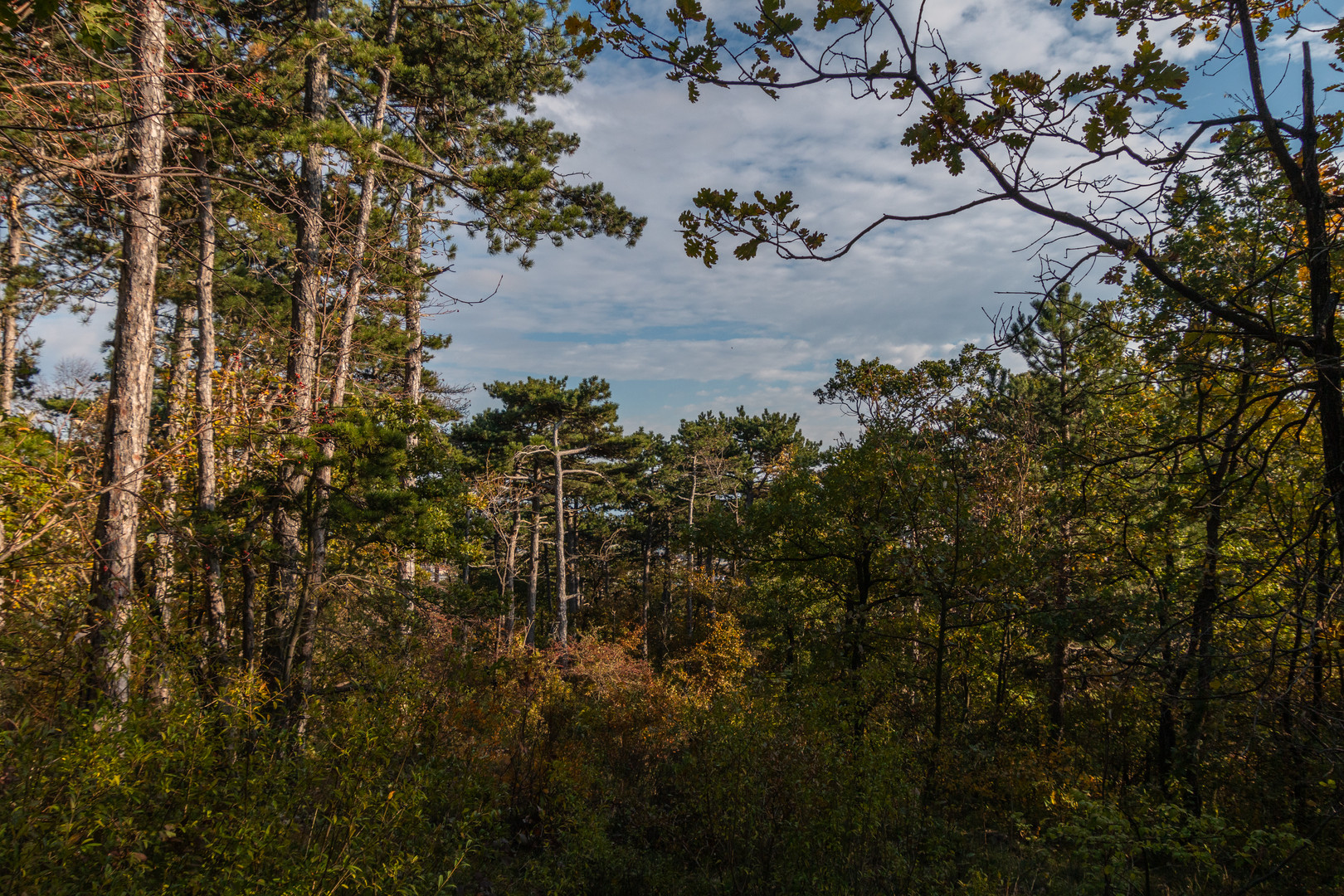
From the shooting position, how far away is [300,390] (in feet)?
21.5

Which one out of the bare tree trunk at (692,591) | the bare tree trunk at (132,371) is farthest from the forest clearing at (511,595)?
the bare tree trunk at (692,591)

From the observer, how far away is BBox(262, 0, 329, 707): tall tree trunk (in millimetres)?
6055

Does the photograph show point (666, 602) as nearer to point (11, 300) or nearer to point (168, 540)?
point (168, 540)

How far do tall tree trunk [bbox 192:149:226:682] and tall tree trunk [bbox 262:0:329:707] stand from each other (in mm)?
509

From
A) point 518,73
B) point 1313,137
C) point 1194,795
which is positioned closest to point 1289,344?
point 1313,137

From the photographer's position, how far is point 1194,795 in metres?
5.46

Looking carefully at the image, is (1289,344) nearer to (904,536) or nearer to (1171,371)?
(1171,371)

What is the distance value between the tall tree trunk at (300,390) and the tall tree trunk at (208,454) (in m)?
0.51

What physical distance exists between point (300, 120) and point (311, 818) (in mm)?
7111

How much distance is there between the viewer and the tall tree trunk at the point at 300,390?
6.05 metres

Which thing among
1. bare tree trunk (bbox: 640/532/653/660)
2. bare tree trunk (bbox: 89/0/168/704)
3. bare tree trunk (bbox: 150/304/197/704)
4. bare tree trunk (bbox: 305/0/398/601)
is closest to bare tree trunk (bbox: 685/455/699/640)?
bare tree trunk (bbox: 640/532/653/660)

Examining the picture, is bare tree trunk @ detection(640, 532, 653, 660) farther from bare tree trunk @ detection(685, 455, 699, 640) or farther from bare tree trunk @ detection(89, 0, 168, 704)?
bare tree trunk @ detection(89, 0, 168, 704)

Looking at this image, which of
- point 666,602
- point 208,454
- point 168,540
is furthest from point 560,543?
point 168,540

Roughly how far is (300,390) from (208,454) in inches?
80.3
